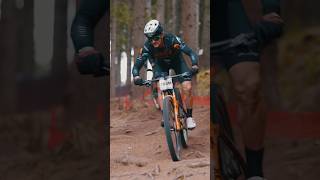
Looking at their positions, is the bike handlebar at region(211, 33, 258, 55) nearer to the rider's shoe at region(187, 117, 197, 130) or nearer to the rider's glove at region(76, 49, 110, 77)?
the rider's glove at region(76, 49, 110, 77)

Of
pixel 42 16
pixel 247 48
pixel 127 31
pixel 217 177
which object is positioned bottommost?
pixel 217 177

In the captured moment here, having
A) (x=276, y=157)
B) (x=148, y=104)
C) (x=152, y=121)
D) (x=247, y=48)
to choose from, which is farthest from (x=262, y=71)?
(x=148, y=104)

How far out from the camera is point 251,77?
3.87 m

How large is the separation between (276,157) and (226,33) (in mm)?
1199

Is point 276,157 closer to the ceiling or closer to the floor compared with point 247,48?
closer to the floor

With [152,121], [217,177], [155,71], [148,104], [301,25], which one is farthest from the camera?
[148,104]

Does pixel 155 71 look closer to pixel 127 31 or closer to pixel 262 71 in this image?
pixel 262 71

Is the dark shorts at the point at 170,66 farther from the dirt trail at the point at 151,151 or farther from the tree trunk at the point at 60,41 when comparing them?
the tree trunk at the point at 60,41

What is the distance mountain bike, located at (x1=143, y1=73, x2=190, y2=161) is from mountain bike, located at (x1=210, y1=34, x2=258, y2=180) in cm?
135

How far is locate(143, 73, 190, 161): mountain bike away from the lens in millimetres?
5375

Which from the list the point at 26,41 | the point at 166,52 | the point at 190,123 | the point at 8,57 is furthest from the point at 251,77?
the point at 166,52

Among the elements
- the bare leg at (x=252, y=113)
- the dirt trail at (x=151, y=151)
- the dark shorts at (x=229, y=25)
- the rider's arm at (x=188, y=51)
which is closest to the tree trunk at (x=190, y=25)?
the dirt trail at (x=151, y=151)

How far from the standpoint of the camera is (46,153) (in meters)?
3.96

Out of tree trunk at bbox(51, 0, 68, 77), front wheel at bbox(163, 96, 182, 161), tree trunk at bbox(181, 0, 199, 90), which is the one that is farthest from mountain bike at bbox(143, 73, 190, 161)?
tree trunk at bbox(181, 0, 199, 90)
